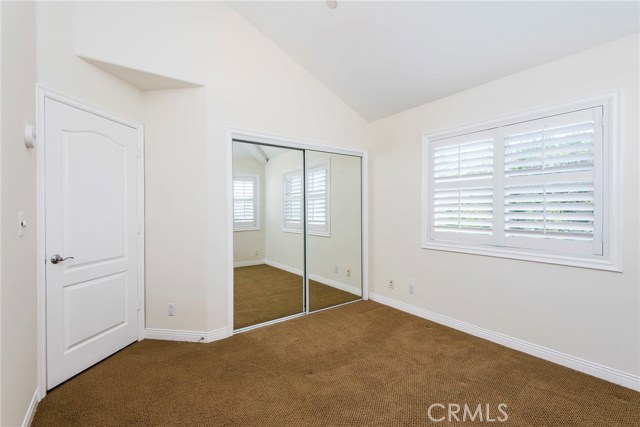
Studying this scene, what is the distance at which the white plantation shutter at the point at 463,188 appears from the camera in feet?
9.63

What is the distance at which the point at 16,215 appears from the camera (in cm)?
168

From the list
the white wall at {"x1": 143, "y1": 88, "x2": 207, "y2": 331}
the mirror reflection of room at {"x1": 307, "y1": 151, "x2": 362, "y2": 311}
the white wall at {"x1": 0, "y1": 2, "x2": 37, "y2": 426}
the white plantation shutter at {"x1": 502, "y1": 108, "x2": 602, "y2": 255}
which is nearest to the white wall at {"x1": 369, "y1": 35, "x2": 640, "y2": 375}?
the white plantation shutter at {"x1": 502, "y1": 108, "x2": 602, "y2": 255}

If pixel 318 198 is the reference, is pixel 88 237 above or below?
below

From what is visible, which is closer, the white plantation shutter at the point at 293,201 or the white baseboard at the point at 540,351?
the white baseboard at the point at 540,351

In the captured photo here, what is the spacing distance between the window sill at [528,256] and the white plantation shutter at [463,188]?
10 centimetres

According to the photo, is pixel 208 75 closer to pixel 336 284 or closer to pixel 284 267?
pixel 284 267

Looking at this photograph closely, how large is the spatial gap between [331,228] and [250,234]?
3.72ft

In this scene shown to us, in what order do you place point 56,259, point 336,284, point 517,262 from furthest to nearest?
point 336,284
point 517,262
point 56,259

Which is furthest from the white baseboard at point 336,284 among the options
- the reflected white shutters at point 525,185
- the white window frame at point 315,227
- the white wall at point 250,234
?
the reflected white shutters at point 525,185

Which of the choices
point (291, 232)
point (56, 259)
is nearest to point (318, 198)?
point (291, 232)

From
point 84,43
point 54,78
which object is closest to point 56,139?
point 54,78

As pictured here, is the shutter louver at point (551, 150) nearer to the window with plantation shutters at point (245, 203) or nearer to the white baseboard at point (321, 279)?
the white baseboard at point (321, 279)

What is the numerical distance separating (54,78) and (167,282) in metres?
1.90

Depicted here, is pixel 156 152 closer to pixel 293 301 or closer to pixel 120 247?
pixel 120 247
